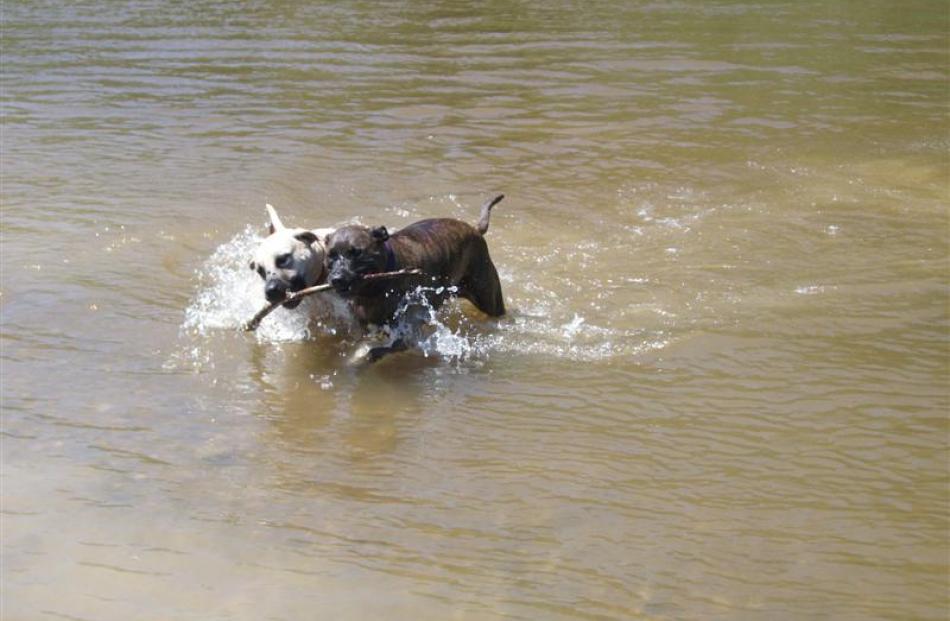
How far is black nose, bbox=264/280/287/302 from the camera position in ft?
23.1

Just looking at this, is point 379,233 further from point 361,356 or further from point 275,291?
point 361,356

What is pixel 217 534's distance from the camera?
542 cm

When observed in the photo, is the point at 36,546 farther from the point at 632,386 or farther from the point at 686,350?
the point at 686,350

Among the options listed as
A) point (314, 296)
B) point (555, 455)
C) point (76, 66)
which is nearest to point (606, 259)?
point (314, 296)

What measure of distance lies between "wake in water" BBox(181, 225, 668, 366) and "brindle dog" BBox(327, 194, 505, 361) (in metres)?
0.12

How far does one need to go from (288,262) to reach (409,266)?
2.59ft

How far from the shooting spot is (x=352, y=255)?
23.0 ft

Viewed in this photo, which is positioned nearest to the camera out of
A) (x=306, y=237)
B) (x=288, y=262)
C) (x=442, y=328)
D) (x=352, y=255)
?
(x=352, y=255)

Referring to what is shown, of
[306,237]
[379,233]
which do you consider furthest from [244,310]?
[379,233]

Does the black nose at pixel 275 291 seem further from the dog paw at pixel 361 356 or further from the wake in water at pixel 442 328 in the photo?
the dog paw at pixel 361 356

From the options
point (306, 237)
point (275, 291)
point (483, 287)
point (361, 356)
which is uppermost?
point (306, 237)

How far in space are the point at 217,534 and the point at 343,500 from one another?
25.8 inches

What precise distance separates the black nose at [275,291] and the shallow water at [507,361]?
1.85ft

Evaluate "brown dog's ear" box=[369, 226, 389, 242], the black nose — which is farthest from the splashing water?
"brown dog's ear" box=[369, 226, 389, 242]
